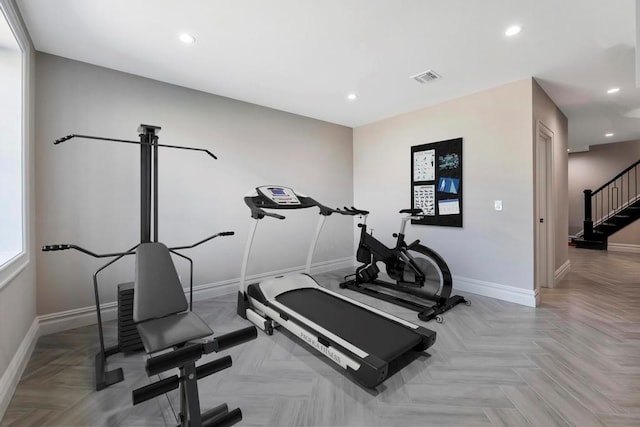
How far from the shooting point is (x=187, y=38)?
2.41 m

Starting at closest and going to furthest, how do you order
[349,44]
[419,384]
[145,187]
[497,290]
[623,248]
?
[419,384] < [145,187] < [349,44] < [497,290] < [623,248]

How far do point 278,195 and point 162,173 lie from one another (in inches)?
56.0

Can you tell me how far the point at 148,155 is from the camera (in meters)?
2.12

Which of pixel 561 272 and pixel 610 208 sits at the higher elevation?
pixel 610 208

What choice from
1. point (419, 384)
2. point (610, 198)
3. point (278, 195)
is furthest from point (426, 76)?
point (610, 198)

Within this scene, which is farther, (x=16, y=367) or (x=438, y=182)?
(x=438, y=182)

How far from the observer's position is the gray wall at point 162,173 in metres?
2.69

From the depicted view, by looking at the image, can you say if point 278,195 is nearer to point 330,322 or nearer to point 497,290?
point 330,322

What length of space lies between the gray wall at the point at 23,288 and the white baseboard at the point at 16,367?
0.01 meters

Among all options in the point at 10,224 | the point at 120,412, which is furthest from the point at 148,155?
the point at 120,412

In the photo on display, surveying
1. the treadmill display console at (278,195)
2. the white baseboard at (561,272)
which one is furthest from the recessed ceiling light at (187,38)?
the white baseboard at (561,272)

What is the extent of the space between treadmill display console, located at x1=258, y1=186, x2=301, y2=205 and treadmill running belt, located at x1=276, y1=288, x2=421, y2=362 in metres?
0.99

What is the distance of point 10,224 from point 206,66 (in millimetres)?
2116

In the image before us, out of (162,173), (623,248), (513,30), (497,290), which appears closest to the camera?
(513,30)
